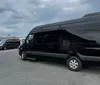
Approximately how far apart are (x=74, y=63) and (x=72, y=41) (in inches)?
42.1

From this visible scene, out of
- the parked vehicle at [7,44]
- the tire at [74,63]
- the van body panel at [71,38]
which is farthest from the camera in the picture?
the parked vehicle at [7,44]

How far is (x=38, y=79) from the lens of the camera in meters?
5.21

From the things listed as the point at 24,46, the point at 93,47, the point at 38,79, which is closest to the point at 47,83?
the point at 38,79

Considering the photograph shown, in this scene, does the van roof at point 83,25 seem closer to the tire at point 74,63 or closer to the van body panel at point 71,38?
the van body panel at point 71,38

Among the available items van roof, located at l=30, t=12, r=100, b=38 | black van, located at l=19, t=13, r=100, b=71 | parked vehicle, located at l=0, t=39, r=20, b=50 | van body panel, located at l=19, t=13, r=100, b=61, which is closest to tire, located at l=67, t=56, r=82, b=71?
black van, located at l=19, t=13, r=100, b=71

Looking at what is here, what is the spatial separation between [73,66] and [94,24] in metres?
2.20

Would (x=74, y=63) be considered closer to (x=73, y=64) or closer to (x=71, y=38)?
(x=73, y=64)

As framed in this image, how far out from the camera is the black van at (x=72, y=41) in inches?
227

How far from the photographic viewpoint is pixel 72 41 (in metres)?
6.37

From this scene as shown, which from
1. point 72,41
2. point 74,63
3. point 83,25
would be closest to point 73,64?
point 74,63

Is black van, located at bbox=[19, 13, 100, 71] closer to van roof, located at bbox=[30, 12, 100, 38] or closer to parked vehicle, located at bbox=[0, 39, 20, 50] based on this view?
van roof, located at bbox=[30, 12, 100, 38]

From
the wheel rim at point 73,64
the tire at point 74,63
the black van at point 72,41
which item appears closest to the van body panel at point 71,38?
the black van at point 72,41

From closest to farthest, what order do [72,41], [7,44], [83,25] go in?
1. [83,25]
2. [72,41]
3. [7,44]

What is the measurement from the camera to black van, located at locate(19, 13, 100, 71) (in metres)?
5.77
